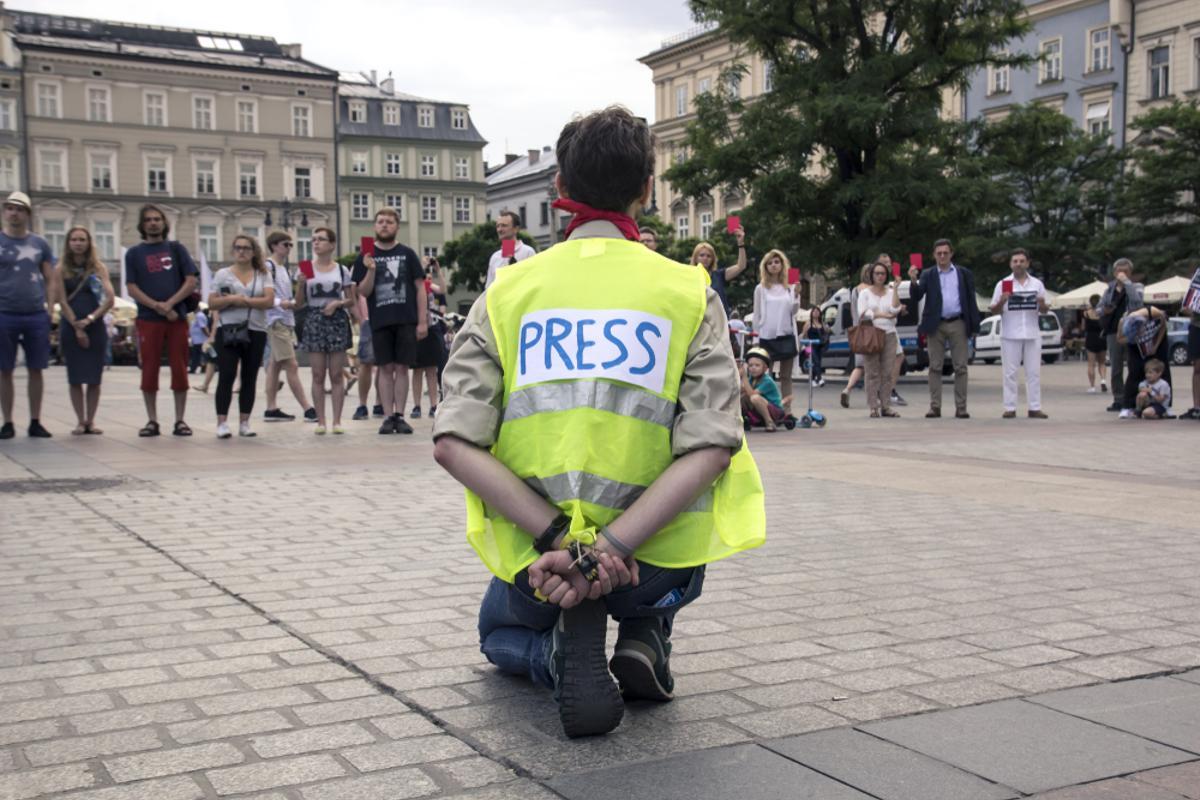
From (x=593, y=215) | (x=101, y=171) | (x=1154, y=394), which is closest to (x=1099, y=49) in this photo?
(x=1154, y=394)

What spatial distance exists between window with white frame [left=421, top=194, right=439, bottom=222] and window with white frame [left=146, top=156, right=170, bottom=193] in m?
19.4

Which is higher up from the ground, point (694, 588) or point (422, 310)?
point (422, 310)

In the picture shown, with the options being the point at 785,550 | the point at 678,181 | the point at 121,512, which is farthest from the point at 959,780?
the point at 678,181

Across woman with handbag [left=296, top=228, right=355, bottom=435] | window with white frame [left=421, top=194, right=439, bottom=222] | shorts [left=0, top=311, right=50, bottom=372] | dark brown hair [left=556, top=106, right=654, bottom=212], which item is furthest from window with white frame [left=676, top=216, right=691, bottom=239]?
dark brown hair [left=556, top=106, right=654, bottom=212]

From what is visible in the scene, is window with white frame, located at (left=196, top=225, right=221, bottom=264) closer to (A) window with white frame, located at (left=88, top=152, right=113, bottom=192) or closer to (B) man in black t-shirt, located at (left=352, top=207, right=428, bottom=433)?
(A) window with white frame, located at (left=88, top=152, right=113, bottom=192)

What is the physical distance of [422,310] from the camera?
38.3 ft

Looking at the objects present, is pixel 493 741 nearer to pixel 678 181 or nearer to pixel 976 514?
pixel 976 514

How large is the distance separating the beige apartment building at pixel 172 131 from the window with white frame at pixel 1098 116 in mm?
44233

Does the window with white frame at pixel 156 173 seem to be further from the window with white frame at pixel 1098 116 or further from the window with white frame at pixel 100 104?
the window with white frame at pixel 1098 116

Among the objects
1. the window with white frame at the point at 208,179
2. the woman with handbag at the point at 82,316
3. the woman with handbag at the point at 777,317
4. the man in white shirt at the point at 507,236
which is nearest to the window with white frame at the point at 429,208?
the window with white frame at the point at 208,179

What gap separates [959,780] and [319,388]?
32.0 ft

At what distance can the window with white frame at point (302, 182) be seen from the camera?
282 feet

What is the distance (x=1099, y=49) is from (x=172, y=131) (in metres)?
55.1

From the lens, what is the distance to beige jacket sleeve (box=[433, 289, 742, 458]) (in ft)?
9.80
